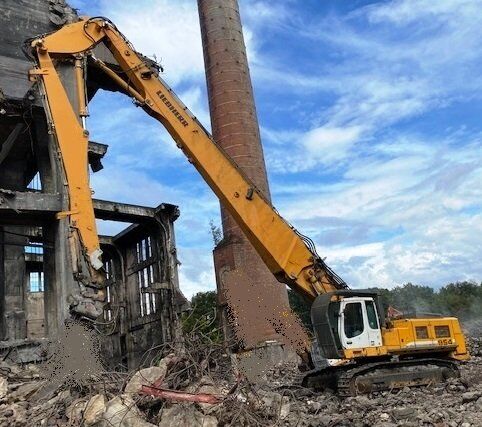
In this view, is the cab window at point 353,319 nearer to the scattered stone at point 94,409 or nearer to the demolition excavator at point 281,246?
the demolition excavator at point 281,246

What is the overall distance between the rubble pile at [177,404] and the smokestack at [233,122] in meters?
13.0

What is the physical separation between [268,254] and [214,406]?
4671 millimetres

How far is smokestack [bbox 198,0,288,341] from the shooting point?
75.5 ft

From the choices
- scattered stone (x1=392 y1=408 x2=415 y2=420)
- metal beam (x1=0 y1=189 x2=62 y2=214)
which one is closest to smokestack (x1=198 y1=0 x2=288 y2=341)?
metal beam (x1=0 y1=189 x2=62 y2=214)

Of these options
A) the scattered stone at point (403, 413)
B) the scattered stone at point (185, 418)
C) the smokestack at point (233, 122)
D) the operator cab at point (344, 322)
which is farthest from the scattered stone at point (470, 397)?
the smokestack at point (233, 122)

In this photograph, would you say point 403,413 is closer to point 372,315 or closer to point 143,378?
point 372,315

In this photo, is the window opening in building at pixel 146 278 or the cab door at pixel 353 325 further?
the window opening in building at pixel 146 278

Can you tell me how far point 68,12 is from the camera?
51.3 feet

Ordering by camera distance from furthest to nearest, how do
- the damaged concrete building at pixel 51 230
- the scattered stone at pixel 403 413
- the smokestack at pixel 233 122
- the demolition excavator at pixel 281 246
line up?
1. the smokestack at pixel 233 122
2. the damaged concrete building at pixel 51 230
3. the demolition excavator at pixel 281 246
4. the scattered stone at pixel 403 413

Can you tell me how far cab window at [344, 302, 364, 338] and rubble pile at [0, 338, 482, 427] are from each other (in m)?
1.85

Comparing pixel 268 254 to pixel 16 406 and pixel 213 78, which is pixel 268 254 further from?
pixel 213 78

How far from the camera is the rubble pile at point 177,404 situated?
6316 millimetres

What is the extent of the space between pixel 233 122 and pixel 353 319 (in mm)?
14941

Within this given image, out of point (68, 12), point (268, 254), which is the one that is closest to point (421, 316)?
point (268, 254)
